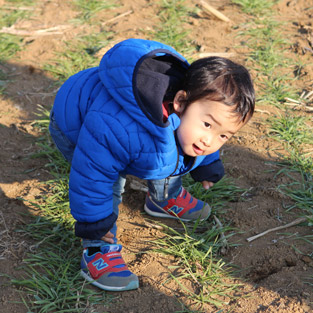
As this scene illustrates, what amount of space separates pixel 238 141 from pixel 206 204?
2.63ft

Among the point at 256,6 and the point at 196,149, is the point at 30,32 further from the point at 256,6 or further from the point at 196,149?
the point at 196,149

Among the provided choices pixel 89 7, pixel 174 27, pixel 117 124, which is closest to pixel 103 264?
pixel 117 124

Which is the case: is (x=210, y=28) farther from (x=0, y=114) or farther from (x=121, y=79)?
(x=121, y=79)

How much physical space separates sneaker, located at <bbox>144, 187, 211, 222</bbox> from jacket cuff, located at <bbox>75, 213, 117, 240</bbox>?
0.61m

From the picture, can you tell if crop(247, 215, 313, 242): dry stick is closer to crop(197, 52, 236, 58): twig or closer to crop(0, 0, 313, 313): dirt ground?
crop(0, 0, 313, 313): dirt ground

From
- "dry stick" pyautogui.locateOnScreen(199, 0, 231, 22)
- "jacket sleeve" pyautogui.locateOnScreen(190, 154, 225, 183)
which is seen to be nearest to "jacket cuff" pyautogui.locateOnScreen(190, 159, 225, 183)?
"jacket sleeve" pyautogui.locateOnScreen(190, 154, 225, 183)

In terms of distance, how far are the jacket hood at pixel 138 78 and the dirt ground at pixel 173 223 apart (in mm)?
928

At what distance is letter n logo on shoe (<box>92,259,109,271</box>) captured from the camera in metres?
2.42

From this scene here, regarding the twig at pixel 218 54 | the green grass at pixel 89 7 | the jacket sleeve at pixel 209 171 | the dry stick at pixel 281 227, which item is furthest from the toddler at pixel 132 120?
the green grass at pixel 89 7

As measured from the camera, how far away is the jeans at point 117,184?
254 centimetres

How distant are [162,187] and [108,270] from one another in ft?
1.85

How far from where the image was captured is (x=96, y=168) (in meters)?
2.21

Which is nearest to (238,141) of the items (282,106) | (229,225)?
(282,106)

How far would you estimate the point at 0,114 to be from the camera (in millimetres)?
3695
